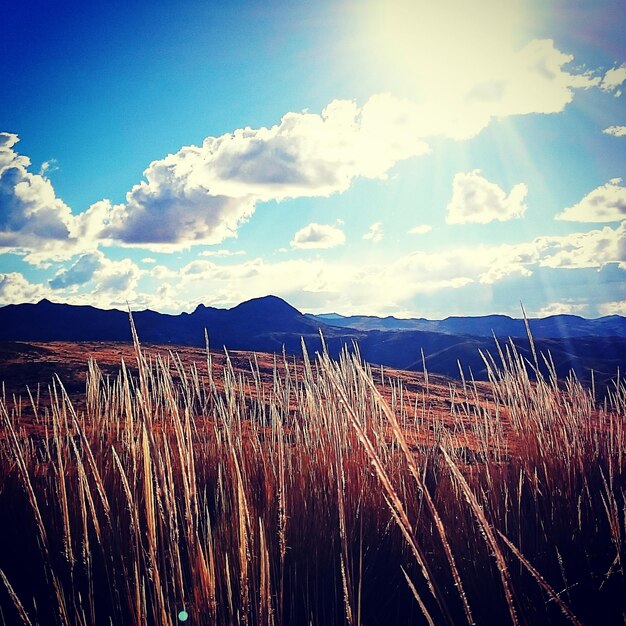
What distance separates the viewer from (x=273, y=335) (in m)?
52.4

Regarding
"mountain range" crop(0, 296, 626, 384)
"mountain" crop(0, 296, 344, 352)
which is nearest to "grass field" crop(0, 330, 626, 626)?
"mountain range" crop(0, 296, 626, 384)

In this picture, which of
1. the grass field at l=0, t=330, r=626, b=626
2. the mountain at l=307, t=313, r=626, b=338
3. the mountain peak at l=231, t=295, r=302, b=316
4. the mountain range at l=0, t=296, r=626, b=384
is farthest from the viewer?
the mountain at l=307, t=313, r=626, b=338

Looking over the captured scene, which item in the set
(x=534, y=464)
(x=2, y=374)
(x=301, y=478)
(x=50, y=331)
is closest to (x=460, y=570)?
(x=301, y=478)

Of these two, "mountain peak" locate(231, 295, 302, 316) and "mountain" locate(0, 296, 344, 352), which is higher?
"mountain peak" locate(231, 295, 302, 316)

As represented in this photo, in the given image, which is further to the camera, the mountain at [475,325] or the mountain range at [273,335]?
the mountain at [475,325]

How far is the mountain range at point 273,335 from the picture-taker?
3262cm

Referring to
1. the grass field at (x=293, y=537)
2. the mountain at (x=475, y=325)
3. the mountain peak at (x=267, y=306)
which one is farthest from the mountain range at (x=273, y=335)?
the mountain at (x=475, y=325)

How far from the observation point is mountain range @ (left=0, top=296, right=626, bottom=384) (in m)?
32.6

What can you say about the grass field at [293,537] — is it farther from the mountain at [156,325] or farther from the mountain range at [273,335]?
the mountain at [156,325]

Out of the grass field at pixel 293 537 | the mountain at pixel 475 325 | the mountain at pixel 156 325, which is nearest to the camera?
the grass field at pixel 293 537

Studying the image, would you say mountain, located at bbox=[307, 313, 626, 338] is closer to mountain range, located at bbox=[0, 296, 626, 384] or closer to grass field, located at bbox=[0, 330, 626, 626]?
mountain range, located at bbox=[0, 296, 626, 384]

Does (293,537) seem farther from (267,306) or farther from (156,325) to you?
(267,306)

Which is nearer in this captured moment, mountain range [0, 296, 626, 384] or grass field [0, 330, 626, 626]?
grass field [0, 330, 626, 626]

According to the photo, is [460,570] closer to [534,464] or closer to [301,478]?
[301,478]
